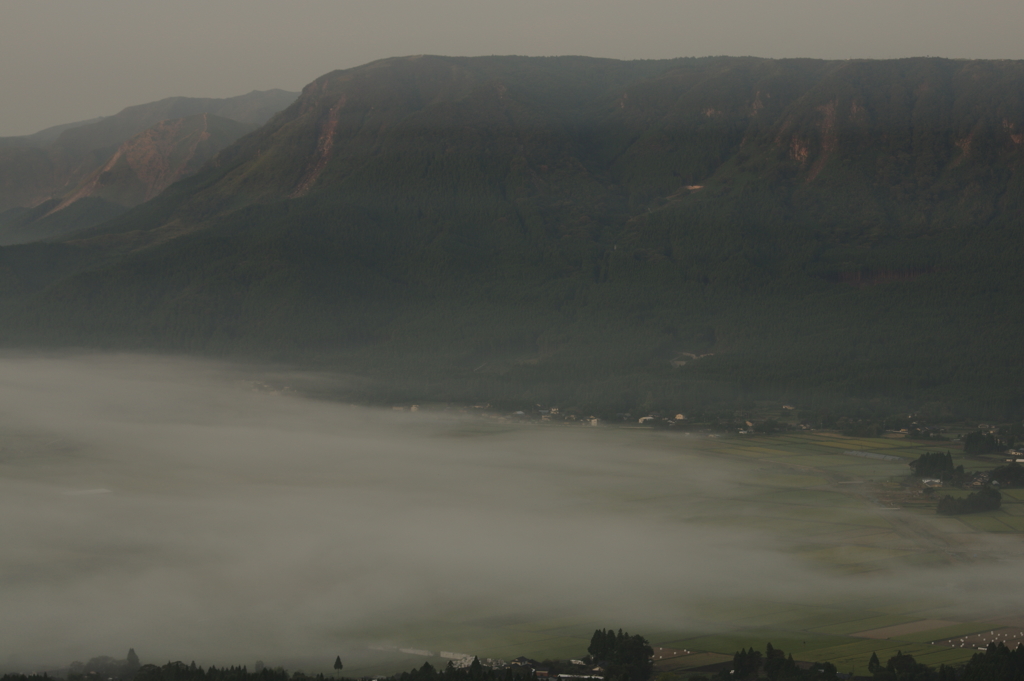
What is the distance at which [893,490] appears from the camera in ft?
437

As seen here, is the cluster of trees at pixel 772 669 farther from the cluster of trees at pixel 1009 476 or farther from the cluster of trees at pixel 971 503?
the cluster of trees at pixel 1009 476

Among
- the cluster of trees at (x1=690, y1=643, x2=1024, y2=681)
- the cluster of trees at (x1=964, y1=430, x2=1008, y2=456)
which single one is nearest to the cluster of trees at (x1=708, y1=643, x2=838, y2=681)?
the cluster of trees at (x1=690, y1=643, x2=1024, y2=681)

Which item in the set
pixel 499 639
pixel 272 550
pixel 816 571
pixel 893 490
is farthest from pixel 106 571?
pixel 893 490

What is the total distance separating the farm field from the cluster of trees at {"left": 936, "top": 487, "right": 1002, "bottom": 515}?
4.57ft

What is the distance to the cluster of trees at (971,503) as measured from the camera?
123000 millimetres

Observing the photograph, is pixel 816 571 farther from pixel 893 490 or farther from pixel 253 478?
pixel 253 478

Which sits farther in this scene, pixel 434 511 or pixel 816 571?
pixel 434 511

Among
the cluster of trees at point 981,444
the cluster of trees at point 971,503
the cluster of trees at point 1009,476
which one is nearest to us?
the cluster of trees at point 971,503

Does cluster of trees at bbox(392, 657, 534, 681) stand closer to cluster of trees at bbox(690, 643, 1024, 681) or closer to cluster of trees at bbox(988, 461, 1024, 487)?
cluster of trees at bbox(690, 643, 1024, 681)

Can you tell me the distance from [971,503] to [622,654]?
59123 millimetres

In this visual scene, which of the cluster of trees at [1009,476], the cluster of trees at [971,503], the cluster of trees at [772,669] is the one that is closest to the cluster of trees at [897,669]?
the cluster of trees at [772,669]

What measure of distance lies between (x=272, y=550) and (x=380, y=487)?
1222 inches

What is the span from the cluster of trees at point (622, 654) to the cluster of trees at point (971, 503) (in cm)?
5224

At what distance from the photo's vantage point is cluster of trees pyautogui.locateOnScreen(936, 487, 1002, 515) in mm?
123000
